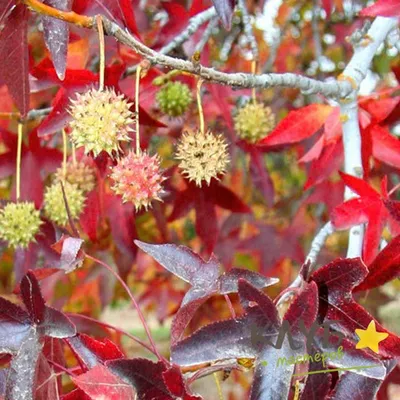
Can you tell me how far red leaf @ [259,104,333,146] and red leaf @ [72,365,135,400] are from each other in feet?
2.01

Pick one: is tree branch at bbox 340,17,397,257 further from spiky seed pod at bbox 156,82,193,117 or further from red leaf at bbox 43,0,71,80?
red leaf at bbox 43,0,71,80

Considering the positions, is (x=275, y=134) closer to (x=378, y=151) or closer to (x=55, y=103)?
(x=378, y=151)

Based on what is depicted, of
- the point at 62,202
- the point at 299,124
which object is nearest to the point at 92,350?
the point at 62,202

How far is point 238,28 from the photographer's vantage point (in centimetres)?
237

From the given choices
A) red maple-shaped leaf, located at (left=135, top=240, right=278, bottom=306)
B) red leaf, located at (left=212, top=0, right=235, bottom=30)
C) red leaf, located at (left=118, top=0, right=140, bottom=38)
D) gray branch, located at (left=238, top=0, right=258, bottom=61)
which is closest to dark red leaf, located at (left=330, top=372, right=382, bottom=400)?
red maple-shaped leaf, located at (left=135, top=240, right=278, bottom=306)

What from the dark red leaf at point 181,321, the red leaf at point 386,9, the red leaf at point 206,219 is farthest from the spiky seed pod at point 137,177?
the red leaf at point 206,219

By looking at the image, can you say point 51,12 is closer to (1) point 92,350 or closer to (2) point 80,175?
(1) point 92,350

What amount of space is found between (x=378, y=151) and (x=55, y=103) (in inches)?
25.2

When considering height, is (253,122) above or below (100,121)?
below

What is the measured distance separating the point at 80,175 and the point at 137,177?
0.42 metres

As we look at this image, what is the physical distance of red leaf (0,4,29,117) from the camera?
948 millimetres

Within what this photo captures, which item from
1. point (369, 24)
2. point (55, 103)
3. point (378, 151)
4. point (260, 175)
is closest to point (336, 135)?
point (378, 151)

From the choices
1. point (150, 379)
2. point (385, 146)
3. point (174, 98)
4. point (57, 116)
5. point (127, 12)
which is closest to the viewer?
point (150, 379)

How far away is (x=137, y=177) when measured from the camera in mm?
1008
